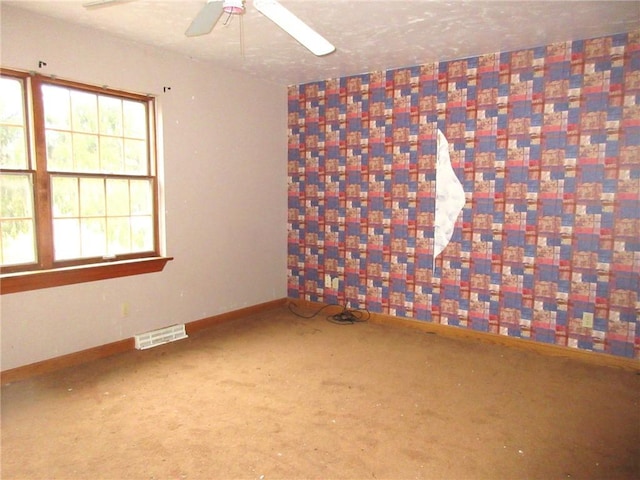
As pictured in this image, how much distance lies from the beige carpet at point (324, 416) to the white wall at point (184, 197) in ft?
1.14

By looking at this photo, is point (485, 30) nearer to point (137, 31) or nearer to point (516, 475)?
point (137, 31)

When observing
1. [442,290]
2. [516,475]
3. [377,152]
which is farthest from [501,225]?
[516,475]

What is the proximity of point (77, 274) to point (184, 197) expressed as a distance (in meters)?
1.16

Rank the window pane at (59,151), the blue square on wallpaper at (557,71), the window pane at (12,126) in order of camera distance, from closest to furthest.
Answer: the window pane at (12,126) → the window pane at (59,151) → the blue square on wallpaper at (557,71)

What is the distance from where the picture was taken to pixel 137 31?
353 centimetres

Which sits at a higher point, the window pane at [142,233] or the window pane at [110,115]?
the window pane at [110,115]

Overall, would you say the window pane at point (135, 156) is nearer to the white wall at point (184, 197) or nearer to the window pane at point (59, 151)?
the white wall at point (184, 197)

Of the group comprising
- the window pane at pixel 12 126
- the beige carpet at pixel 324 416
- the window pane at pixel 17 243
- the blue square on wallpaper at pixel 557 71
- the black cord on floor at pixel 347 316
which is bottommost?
the beige carpet at pixel 324 416

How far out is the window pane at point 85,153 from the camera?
355 cm

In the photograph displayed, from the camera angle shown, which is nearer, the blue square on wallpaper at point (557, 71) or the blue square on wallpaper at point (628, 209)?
the blue square on wallpaper at point (628, 209)

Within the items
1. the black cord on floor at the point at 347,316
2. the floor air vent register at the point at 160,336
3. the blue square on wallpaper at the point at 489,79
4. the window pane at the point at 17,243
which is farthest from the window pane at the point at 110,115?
the blue square on wallpaper at the point at 489,79

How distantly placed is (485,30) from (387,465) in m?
3.04

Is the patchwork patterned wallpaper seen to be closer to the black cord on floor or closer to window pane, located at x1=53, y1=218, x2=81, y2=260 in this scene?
the black cord on floor

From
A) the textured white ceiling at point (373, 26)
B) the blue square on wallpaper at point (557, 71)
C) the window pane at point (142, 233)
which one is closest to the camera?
the textured white ceiling at point (373, 26)
